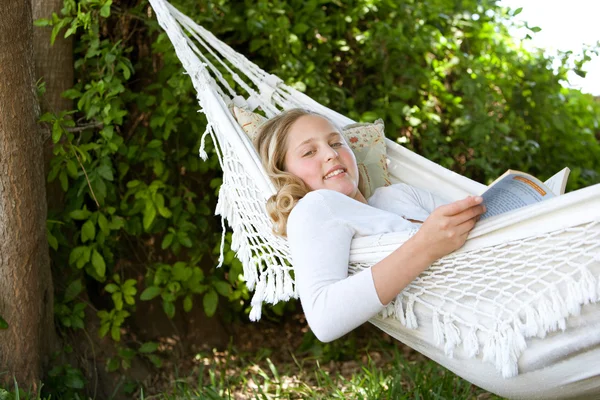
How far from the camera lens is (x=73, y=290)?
2.71 m

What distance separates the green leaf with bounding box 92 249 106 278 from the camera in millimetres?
2674

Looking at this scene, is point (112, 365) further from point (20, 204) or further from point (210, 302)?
point (20, 204)

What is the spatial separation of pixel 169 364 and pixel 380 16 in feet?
5.78

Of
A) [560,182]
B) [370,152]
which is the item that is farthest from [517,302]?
[370,152]

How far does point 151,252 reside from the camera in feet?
9.94

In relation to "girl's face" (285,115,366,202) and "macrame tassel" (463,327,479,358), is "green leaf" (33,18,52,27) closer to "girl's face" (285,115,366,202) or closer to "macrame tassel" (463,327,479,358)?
"girl's face" (285,115,366,202)

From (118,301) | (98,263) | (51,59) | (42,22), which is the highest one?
(42,22)

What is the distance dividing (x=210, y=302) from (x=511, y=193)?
1564mm

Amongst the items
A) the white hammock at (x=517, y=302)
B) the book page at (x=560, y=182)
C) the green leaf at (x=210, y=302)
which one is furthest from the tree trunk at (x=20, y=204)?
the book page at (x=560, y=182)

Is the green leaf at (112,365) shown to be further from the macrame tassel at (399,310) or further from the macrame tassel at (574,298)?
the macrame tassel at (574,298)

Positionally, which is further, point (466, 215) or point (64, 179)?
point (64, 179)

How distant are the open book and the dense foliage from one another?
54.8 inches

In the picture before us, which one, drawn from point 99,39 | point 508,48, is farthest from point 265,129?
point 508,48

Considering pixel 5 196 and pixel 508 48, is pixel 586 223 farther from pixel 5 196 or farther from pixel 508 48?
pixel 508 48
